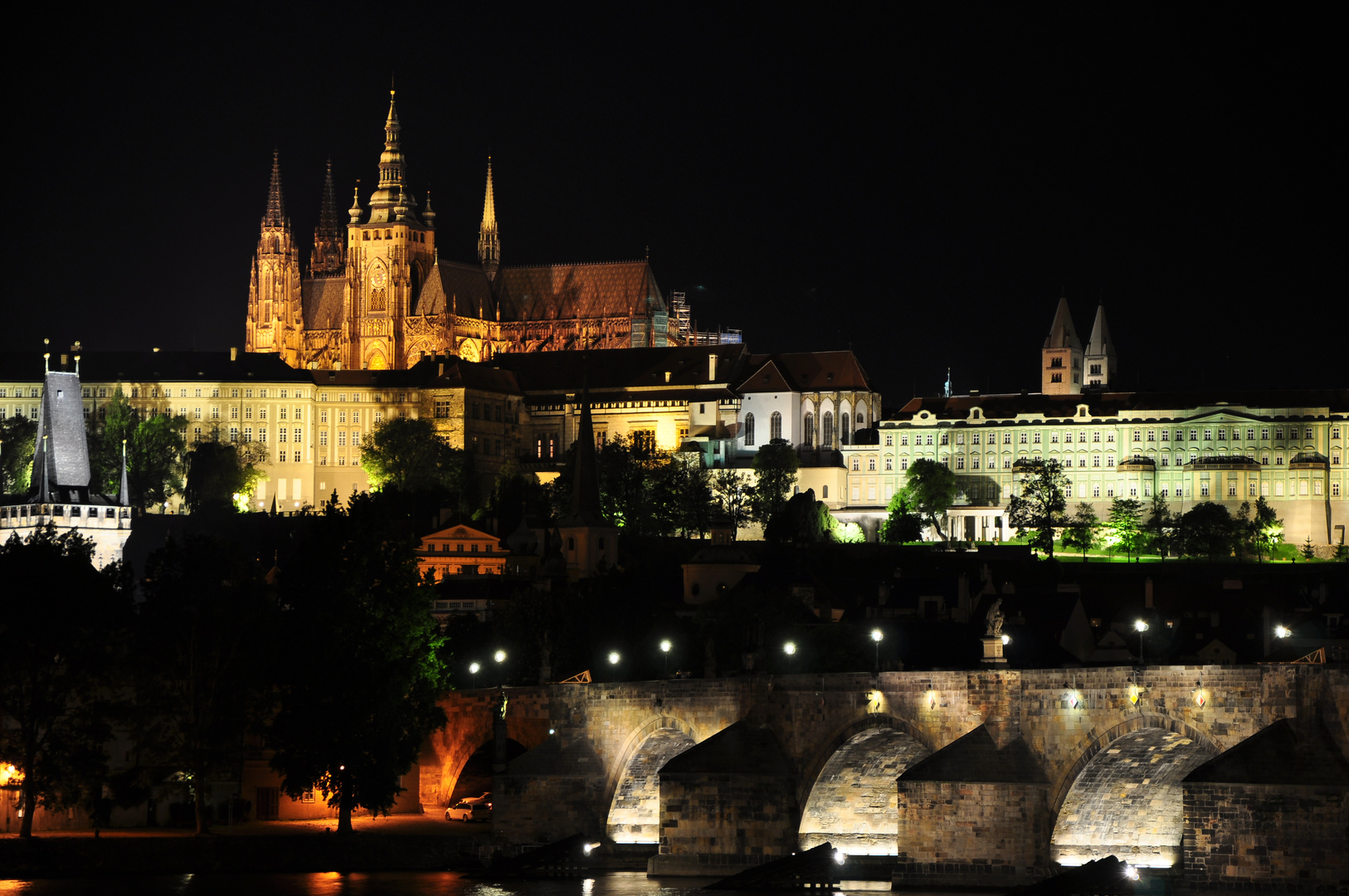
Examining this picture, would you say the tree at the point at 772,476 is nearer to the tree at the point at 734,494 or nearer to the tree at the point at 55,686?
the tree at the point at 734,494

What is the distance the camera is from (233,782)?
70125mm

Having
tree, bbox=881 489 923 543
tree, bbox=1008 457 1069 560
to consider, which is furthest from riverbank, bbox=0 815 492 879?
tree, bbox=1008 457 1069 560

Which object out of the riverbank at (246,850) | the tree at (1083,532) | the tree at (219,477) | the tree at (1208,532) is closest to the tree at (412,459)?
the tree at (219,477)

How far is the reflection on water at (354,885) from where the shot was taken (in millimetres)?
60062

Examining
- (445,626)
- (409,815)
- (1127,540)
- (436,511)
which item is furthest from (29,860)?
(1127,540)

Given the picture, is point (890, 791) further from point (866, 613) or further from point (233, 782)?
point (866, 613)

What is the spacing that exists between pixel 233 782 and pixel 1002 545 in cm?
10300

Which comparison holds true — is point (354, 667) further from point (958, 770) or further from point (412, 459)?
point (412, 459)

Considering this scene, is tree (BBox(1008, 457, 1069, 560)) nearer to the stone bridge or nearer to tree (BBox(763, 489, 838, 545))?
tree (BBox(763, 489, 838, 545))

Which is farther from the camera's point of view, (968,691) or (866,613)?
(866,613)

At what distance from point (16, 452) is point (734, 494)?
52083mm

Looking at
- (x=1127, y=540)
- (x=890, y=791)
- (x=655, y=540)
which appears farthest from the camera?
(x=1127, y=540)

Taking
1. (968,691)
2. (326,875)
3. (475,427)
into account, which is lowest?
(326,875)

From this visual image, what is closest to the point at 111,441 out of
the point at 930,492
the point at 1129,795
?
the point at 930,492
